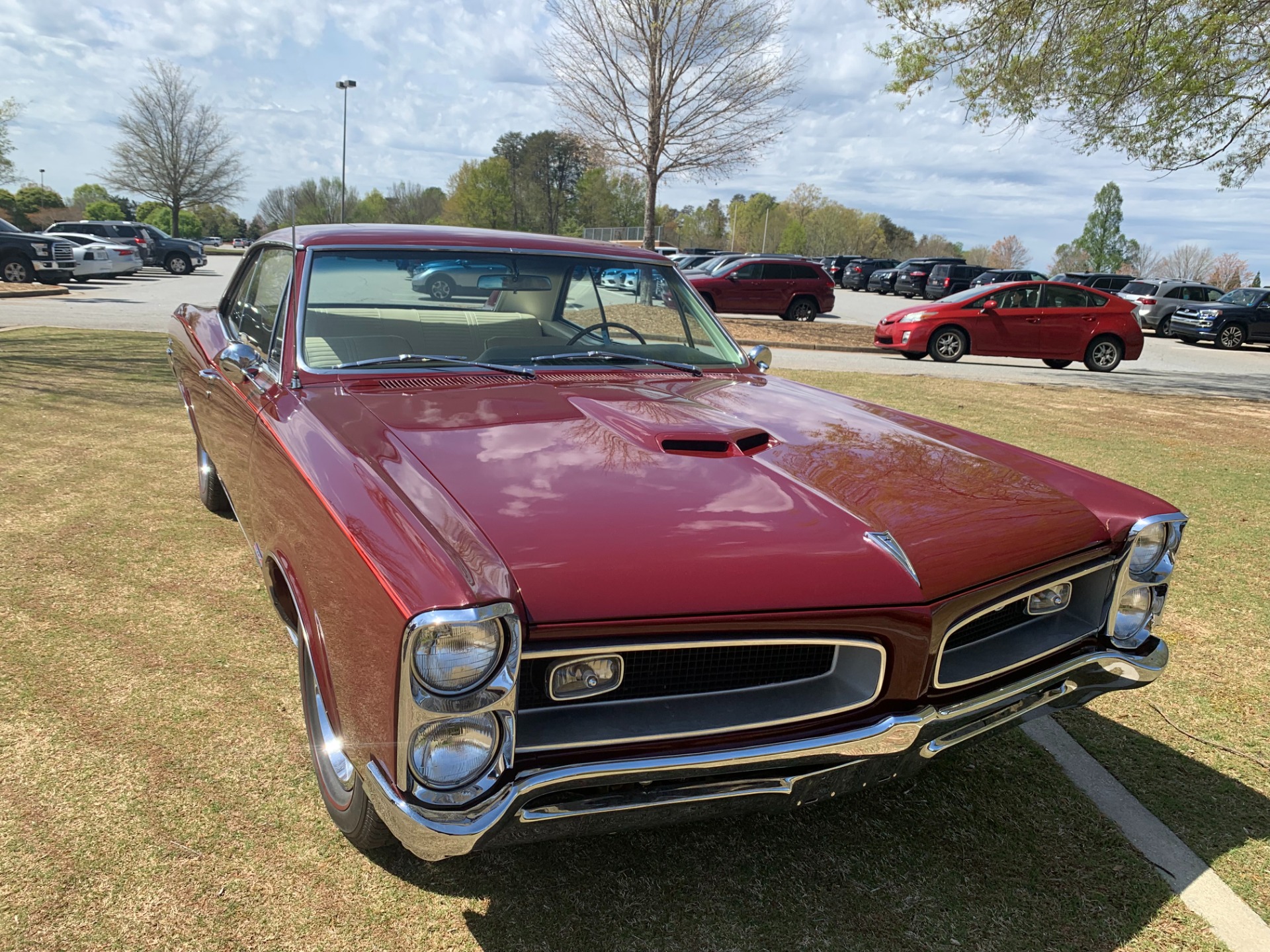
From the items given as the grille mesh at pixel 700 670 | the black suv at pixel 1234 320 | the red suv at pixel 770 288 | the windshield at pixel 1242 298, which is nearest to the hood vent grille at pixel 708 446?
the grille mesh at pixel 700 670

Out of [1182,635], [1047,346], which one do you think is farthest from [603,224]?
[1182,635]

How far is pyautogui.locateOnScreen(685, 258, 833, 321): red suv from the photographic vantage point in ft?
66.0

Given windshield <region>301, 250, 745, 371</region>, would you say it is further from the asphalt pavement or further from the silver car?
the silver car

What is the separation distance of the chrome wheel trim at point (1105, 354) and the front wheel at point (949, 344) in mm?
2451

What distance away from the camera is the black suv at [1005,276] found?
26625 mm

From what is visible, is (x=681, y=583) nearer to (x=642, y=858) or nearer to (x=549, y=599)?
(x=549, y=599)

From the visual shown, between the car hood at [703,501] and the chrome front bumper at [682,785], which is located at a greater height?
the car hood at [703,501]

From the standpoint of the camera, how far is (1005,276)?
27391mm

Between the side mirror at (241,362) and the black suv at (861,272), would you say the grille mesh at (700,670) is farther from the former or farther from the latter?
the black suv at (861,272)

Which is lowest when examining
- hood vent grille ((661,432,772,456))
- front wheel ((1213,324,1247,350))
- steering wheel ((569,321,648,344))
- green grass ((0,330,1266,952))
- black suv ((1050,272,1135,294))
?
green grass ((0,330,1266,952))

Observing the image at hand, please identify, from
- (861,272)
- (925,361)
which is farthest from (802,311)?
(861,272)

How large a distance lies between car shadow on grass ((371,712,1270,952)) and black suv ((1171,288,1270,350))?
80.9 feet

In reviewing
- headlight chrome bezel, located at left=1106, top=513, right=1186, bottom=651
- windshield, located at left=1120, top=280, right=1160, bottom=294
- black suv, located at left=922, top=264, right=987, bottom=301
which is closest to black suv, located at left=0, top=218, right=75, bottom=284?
headlight chrome bezel, located at left=1106, top=513, right=1186, bottom=651

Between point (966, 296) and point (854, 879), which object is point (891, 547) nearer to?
point (854, 879)
